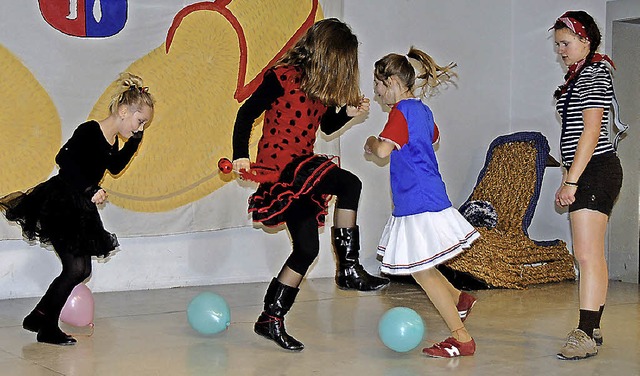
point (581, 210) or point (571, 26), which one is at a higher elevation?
point (571, 26)

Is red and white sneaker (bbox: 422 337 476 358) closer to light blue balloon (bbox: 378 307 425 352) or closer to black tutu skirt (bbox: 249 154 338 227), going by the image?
light blue balloon (bbox: 378 307 425 352)

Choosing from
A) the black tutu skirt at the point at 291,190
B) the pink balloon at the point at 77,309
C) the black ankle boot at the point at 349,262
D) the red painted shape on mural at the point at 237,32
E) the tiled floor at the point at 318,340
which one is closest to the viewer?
the tiled floor at the point at 318,340

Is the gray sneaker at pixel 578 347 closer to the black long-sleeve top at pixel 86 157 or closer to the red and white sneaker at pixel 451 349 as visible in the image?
the red and white sneaker at pixel 451 349

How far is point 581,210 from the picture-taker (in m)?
3.63

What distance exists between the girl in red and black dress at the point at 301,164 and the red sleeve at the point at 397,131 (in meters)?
0.28

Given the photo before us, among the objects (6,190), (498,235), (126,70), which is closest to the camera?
(6,190)

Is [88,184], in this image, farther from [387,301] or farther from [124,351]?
[387,301]

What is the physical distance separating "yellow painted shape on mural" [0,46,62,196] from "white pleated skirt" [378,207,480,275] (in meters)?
2.35

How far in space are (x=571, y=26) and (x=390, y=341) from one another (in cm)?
146

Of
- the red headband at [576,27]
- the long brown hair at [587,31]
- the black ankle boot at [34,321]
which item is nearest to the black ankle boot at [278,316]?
the black ankle boot at [34,321]

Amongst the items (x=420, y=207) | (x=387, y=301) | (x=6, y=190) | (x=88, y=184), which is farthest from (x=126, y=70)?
(x=420, y=207)

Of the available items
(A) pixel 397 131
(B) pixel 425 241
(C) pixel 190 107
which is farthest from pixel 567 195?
(C) pixel 190 107

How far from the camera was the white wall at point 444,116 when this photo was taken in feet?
18.7

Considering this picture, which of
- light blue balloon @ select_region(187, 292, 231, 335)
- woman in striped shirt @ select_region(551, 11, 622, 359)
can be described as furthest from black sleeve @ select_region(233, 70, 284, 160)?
woman in striped shirt @ select_region(551, 11, 622, 359)
